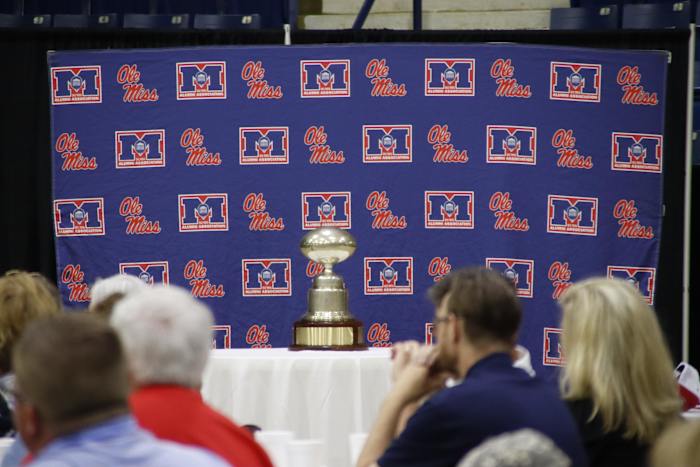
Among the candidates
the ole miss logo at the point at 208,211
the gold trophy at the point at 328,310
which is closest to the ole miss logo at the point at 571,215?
the ole miss logo at the point at 208,211

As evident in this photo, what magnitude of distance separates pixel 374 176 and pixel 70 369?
6285mm

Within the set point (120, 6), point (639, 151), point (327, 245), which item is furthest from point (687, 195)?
point (120, 6)

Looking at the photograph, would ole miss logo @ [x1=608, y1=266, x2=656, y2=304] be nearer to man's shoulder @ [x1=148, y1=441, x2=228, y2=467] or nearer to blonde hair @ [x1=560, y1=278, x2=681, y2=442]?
blonde hair @ [x1=560, y1=278, x2=681, y2=442]

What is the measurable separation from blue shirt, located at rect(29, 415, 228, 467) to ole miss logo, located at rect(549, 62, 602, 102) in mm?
6459

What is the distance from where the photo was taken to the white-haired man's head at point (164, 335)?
2208 millimetres

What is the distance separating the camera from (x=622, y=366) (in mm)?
2814

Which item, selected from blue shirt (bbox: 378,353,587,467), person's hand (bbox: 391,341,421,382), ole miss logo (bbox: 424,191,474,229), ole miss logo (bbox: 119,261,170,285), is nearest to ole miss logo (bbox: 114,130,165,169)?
ole miss logo (bbox: 119,261,170,285)

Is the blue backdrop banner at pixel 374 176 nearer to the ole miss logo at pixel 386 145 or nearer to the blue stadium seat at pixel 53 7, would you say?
the ole miss logo at pixel 386 145

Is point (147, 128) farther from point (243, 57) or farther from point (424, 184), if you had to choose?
point (424, 184)

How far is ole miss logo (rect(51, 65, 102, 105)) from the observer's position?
8055mm

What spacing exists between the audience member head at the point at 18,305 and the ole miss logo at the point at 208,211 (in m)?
4.18

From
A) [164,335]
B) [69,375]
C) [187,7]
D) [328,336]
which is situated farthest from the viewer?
[187,7]

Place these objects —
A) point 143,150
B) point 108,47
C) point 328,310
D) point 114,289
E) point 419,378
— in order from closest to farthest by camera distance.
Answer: point 419,378 < point 114,289 < point 328,310 < point 143,150 < point 108,47

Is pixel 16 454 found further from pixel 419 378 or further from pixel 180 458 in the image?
pixel 419 378
